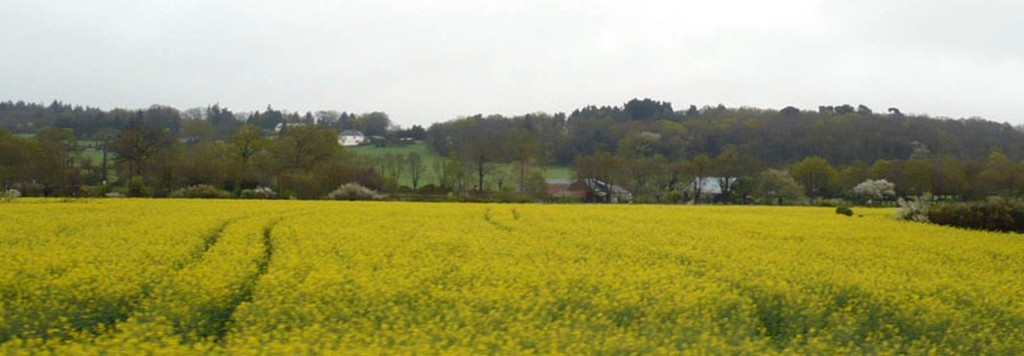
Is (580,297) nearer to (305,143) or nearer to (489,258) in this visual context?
(489,258)

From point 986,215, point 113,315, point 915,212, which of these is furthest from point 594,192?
point 113,315

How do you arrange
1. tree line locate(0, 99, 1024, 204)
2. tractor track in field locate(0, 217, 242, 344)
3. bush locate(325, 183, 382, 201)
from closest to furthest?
1. tractor track in field locate(0, 217, 242, 344)
2. bush locate(325, 183, 382, 201)
3. tree line locate(0, 99, 1024, 204)

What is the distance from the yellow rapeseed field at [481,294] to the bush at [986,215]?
708 cm

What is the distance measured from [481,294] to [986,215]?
18658mm

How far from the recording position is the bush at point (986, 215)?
71.9ft

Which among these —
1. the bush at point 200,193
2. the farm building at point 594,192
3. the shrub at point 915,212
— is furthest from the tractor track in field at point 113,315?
the farm building at point 594,192

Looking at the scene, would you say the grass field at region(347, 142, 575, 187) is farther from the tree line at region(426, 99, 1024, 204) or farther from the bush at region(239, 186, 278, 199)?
the bush at region(239, 186, 278, 199)

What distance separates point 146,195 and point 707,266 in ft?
116

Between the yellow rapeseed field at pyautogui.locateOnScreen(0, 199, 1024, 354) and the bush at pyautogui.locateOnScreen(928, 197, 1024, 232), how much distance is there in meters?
7.08

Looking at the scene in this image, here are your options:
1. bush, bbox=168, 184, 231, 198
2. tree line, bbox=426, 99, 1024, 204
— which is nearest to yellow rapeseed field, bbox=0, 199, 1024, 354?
bush, bbox=168, 184, 231, 198

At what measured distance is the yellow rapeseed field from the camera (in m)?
7.44

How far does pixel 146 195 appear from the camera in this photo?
40.9m

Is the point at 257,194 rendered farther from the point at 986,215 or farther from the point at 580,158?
the point at 986,215

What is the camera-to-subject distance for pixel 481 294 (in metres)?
9.30
